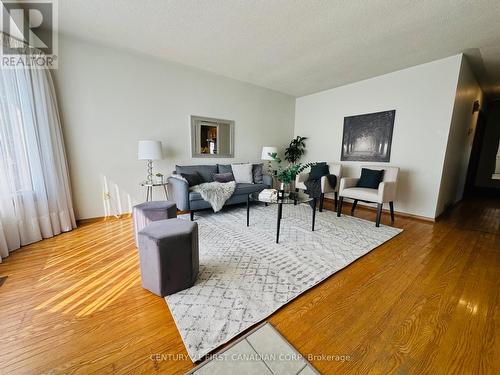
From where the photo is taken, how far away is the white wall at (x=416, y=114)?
118 inches

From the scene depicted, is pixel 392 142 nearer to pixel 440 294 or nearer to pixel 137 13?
pixel 440 294

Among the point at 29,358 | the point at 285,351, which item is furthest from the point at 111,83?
the point at 285,351

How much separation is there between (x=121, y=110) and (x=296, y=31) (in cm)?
263

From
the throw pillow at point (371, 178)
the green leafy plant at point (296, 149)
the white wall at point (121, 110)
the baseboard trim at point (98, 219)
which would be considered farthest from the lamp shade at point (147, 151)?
the throw pillow at point (371, 178)

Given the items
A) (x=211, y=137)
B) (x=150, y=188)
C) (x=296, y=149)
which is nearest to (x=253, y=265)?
(x=150, y=188)

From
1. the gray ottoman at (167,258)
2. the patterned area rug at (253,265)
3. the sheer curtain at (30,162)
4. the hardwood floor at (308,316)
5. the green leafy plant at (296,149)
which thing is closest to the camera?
the hardwood floor at (308,316)

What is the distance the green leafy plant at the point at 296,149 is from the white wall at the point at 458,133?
8.58 feet

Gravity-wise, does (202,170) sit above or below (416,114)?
below

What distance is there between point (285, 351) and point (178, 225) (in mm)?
1079

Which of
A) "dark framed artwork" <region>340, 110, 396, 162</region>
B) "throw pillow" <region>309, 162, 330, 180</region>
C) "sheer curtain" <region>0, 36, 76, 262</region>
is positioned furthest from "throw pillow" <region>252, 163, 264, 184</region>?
"sheer curtain" <region>0, 36, 76, 262</region>

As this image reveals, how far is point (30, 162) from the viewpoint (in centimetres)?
216

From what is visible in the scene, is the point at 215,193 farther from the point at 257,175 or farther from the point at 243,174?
the point at 257,175

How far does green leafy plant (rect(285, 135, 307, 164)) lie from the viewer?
16.3 feet

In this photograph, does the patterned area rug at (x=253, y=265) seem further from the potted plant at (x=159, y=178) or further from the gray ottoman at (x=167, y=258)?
the potted plant at (x=159, y=178)
